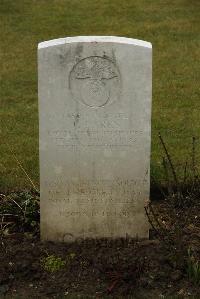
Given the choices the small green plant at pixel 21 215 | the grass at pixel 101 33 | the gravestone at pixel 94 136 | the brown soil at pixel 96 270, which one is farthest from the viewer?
the grass at pixel 101 33

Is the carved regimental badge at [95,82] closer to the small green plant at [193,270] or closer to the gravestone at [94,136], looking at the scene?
the gravestone at [94,136]

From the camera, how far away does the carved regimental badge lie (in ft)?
15.0

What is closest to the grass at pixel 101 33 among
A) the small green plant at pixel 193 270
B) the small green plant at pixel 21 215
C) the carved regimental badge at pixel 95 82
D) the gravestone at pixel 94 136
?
the small green plant at pixel 21 215

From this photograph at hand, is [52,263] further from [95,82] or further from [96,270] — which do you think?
[95,82]

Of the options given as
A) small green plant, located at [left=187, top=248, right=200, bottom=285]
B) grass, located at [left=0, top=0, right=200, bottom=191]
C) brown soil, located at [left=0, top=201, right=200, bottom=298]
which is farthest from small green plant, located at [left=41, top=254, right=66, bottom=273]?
grass, located at [left=0, top=0, right=200, bottom=191]

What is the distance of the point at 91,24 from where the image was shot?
1340cm

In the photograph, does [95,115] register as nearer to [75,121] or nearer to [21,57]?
[75,121]

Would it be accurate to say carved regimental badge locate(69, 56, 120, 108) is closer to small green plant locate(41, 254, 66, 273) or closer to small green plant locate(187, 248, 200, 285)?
small green plant locate(41, 254, 66, 273)

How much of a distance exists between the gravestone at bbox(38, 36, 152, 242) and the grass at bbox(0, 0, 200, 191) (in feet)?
3.90

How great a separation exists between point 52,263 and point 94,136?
3.22ft

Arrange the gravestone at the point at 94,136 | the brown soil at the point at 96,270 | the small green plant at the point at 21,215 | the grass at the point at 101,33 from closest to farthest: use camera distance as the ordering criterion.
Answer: the brown soil at the point at 96,270
the gravestone at the point at 94,136
the small green plant at the point at 21,215
the grass at the point at 101,33

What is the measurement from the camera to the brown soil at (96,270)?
4.32 metres

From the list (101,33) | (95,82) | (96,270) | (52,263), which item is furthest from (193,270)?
(101,33)

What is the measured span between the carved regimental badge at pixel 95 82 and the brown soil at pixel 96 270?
44.2 inches
